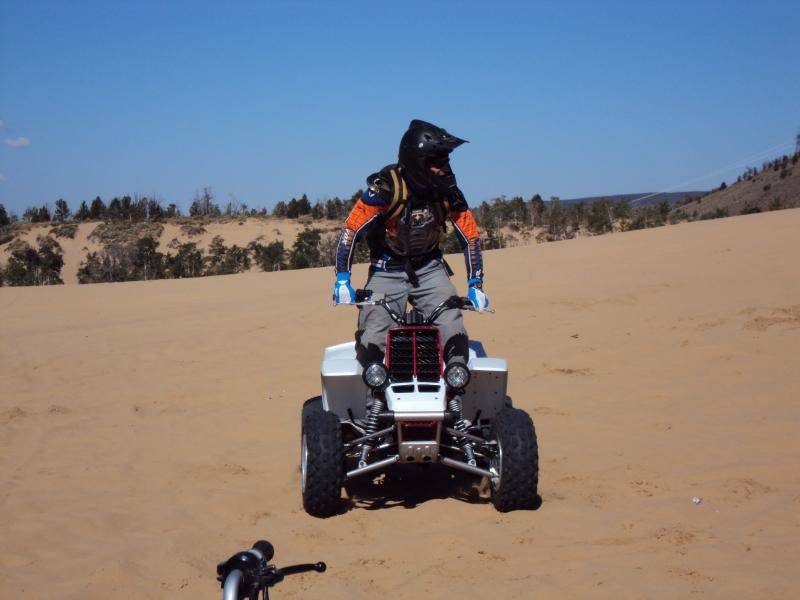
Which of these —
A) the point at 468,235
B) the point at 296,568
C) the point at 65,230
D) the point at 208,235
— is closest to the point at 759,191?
the point at 208,235

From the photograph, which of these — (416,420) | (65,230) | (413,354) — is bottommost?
(416,420)

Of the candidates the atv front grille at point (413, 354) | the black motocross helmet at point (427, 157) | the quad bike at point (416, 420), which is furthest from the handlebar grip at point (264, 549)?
the black motocross helmet at point (427, 157)

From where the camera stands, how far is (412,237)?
6.02 meters

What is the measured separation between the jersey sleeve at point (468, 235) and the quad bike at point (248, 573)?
409 centimetres

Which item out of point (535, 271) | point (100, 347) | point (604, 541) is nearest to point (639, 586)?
point (604, 541)

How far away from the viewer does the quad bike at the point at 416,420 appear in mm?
5035

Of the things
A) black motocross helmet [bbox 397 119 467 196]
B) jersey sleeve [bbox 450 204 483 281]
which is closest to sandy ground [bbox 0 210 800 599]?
jersey sleeve [bbox 450 204 483 281]

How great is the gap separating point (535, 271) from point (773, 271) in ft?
16.1

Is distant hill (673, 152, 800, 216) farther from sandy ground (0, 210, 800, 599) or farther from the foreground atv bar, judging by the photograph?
the foreground atv bar

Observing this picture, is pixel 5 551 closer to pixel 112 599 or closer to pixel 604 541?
pixel 112 599

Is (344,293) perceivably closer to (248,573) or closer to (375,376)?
(375,376)

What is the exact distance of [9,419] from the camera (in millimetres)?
8352

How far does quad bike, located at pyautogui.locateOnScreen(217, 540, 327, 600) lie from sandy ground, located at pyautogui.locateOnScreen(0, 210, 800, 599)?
196cm

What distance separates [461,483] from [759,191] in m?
43.7
